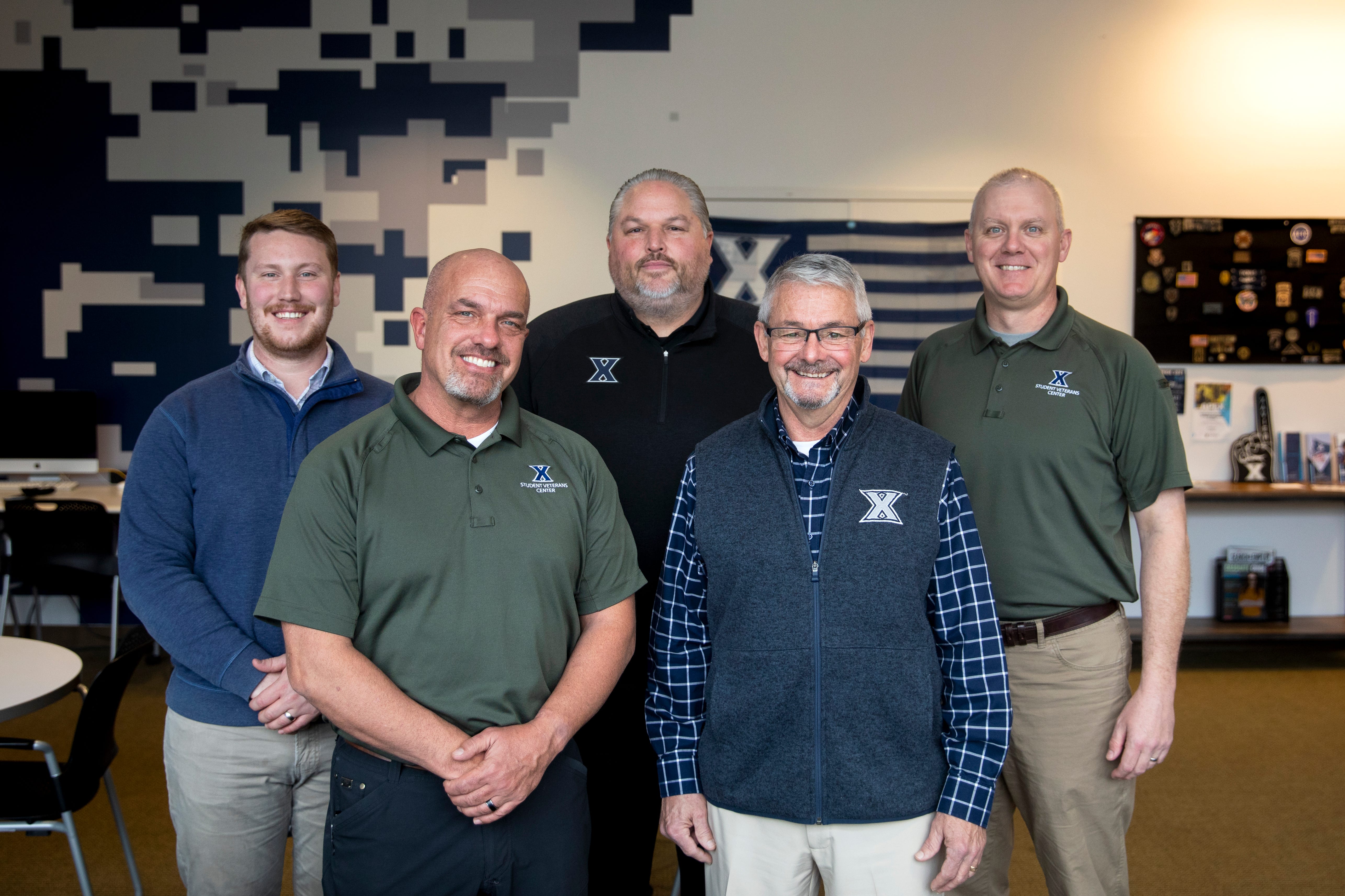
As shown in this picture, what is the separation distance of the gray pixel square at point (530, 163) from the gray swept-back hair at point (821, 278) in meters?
3.83

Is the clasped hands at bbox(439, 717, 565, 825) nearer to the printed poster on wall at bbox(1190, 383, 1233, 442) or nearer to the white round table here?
the white round table

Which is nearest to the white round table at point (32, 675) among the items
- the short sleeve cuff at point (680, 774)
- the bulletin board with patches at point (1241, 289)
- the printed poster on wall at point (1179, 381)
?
the short sleeve cuff at point (680, 774)

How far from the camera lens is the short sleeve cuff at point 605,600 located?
1.63 m

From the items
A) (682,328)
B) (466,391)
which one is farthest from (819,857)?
(682,328)

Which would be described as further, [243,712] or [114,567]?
[114,567]

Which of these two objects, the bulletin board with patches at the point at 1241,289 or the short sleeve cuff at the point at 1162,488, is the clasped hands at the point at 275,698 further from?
the bulletin board with patches at the point at 1241,289

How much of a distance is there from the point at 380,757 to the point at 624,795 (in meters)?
0.82

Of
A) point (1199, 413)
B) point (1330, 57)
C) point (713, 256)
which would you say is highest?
point (1330, 57)

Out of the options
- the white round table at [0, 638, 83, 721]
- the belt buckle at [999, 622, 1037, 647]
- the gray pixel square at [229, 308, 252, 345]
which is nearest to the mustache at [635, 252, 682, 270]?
the belt buckle at [999, 622, 1037, 647]

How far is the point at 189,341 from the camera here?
5203 millimetres

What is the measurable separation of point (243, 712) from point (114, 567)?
133 inches

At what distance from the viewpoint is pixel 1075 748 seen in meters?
1.91

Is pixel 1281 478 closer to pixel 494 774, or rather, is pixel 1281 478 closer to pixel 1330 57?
pixel 1330 57

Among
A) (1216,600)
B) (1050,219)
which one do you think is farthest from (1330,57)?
(1050,219)
